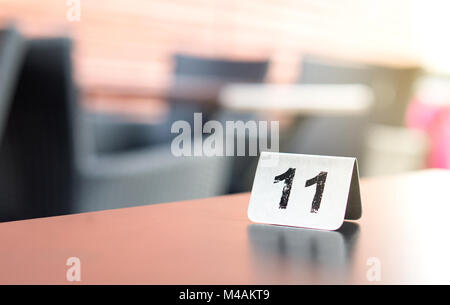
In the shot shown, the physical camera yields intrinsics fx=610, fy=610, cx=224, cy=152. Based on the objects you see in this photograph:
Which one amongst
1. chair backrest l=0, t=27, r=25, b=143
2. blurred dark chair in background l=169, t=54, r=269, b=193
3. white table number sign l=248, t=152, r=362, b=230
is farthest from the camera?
blurred dark chair in background l=169, t=54, r=269, b=193

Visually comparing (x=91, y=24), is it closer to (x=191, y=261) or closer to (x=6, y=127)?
(x=6, y=127)

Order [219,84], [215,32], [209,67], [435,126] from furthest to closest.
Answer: [215,32], [209,67], [435,126], [219,84]

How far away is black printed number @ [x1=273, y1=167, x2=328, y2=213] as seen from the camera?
2.09 ft

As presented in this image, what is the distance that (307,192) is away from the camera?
2.12 feet

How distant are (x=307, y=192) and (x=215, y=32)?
391 centimetres

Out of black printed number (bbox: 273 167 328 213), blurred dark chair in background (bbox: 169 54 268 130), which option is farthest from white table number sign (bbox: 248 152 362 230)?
blurred dark chair in background (bbox: 169 54 268 130)

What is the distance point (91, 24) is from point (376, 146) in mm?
1822

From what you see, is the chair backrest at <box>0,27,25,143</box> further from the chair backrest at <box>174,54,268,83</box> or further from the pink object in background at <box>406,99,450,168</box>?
the pink object in background at <box>406,99,450,168</box>

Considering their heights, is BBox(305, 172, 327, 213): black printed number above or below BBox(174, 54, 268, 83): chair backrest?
above

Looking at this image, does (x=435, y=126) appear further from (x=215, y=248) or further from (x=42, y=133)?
(x=215, y=248)

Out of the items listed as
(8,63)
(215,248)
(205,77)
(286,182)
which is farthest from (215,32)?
(215,248)

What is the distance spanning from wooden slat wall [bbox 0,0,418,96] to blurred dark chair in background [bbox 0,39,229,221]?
129 centimetres

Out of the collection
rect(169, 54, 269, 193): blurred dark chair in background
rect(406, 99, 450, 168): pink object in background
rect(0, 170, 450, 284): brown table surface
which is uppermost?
rect(0, 170, 450, 284): brown table surface

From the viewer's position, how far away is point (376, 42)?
5.75 metres
